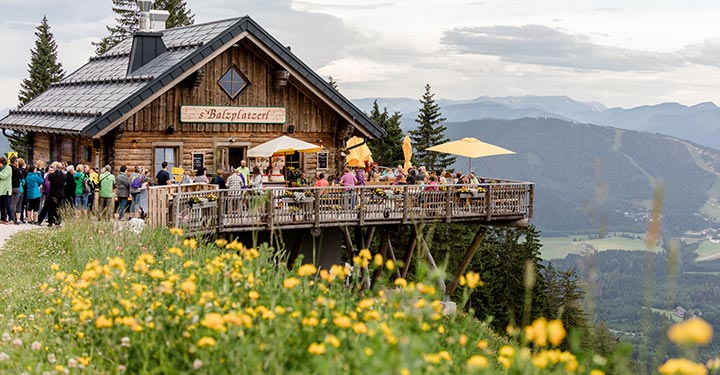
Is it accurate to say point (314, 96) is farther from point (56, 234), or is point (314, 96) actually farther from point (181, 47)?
point (56, 234)

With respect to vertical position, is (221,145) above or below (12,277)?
above

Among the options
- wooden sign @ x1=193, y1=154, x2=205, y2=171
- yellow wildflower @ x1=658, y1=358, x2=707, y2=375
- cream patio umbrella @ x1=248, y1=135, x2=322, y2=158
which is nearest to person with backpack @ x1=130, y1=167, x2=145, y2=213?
cream patio umbrella @ x1=248, y1=135, x2=322, y2=158

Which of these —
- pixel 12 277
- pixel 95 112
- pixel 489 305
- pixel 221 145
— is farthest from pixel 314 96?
pixel 489 305

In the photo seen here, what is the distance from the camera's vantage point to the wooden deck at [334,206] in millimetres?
20028

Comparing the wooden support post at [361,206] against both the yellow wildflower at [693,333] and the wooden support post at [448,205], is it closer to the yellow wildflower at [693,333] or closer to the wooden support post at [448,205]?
the wooden support post at [448,205]

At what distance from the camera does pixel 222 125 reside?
2780cm

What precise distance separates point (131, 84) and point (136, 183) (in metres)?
5.35

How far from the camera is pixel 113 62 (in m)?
32.2

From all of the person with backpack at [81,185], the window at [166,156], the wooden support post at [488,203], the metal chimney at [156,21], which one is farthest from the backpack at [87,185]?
the wooden support post at [488,203]

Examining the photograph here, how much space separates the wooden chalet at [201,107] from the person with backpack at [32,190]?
→ 6.45 ft

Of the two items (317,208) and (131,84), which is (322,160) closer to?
(131,84)

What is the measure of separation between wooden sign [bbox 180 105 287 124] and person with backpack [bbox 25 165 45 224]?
5.14 metres

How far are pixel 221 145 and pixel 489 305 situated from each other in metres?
30.5

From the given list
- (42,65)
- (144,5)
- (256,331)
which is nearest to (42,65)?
(42,65)
